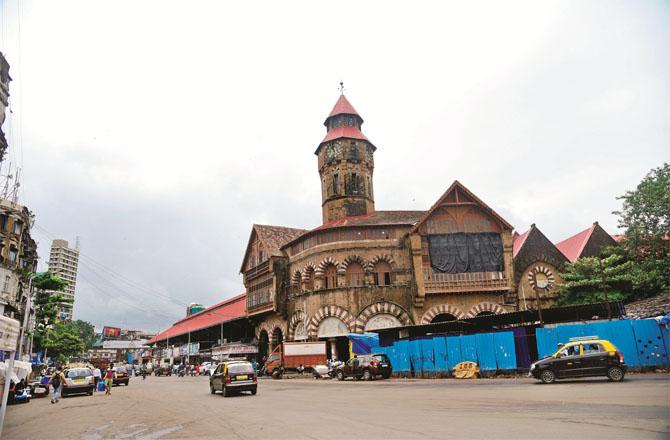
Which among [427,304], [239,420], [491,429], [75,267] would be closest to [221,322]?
[427,304]

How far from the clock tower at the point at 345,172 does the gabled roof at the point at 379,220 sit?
1820mm

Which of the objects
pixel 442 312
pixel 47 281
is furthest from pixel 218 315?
pixel 442 312

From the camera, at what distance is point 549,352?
22.1 metres

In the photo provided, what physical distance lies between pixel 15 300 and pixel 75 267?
16284 centimetres

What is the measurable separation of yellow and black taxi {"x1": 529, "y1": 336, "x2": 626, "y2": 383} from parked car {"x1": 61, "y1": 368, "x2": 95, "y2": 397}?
68.3 feet

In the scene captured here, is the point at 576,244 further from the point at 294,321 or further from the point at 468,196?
the point at 294,321

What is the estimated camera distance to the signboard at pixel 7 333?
8.05 m

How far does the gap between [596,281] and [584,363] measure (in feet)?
55.4

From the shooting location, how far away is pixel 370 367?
2686 centimetres

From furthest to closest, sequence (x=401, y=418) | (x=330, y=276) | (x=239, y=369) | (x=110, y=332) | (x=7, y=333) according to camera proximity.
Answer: (x=110, y=332) → (x=330, y=276) → (x=239, y=369) → (x=401, y=418) → (x=7, y=333)

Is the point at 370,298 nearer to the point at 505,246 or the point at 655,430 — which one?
the point at 505,246

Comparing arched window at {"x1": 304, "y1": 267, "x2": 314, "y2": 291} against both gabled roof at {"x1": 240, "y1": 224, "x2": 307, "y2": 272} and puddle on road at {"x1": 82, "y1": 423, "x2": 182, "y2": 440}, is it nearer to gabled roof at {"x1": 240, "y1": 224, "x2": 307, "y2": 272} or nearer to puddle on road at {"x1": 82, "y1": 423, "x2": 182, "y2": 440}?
gabled roof at {"x1": 240, "y1": 224, "x2": 307, "y2": 272}

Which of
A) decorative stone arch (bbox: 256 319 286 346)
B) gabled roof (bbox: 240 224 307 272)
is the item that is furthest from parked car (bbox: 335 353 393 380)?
gabled roof (bbox: 240 224 307 272)

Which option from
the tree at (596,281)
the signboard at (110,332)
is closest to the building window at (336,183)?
the tree at (596,281)
